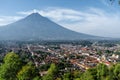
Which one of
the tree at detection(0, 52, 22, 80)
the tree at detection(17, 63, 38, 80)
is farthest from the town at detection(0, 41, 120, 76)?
the tree at detection(0, 52, 22, 80)

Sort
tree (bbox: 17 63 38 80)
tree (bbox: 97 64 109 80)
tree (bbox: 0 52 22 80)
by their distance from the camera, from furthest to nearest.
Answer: tree (bbox: 97 64 109 80) → tree (bbox: 17 63 38 80) → tree (bbox: 0 52 22 80)

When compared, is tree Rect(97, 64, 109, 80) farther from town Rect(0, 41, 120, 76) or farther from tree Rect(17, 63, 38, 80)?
town Rect(0, 41, 120, 76)

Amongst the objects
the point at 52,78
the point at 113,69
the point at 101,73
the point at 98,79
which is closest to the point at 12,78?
the point at 52,78

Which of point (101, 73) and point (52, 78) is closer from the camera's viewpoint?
point (52, 78)

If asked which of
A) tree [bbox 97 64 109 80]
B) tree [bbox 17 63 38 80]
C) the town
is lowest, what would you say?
the town

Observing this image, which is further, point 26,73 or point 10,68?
point 26,73

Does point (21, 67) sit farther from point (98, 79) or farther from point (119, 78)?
point (119, 78)

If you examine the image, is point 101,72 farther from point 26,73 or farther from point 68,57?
point 68,57

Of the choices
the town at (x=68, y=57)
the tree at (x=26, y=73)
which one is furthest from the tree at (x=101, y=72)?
the town at (x=68, y=57)

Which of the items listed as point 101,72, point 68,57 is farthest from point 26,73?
point 68,57
